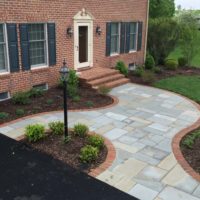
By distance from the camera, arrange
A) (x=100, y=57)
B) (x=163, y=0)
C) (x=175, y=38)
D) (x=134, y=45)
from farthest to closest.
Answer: (x=163, y=0)
(x=175, y=38)
(x=134, y=45)
(x=100, y=57)

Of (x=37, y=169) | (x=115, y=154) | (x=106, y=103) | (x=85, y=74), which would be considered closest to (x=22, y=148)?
(x=37, y=169)

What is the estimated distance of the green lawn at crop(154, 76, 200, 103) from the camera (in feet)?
35.5

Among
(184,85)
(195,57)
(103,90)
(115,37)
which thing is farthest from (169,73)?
(195,57)

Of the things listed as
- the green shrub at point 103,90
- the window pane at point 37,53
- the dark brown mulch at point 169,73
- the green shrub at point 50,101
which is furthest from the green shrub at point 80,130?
the dark brown mulch at point 169,73

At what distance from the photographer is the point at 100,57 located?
498 inches

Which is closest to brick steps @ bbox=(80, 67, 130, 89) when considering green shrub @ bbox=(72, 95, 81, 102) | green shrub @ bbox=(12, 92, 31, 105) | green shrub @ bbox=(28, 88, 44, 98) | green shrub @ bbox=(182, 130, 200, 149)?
green shrub @ bbox=(72, 95, 81, 102)

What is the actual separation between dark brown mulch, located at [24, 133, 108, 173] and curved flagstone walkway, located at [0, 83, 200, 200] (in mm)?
336

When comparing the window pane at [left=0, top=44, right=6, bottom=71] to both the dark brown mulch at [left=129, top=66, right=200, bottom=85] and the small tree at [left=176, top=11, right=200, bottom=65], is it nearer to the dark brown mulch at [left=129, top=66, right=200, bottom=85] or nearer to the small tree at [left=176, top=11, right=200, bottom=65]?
the dark brown mulch at [left=129, top=66, right=200, bottom=85]

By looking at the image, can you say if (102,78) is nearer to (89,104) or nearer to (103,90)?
(103,90)

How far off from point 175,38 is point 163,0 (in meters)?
11.0

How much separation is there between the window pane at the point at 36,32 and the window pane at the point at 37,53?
177mm

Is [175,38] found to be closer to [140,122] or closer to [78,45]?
[78,45]

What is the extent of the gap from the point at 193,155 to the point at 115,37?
8662 millimetres

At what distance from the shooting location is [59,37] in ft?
34.2
